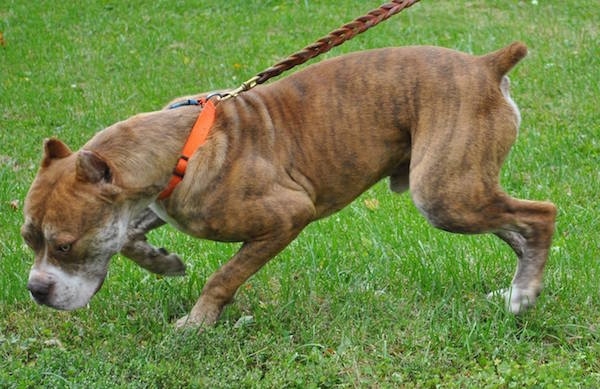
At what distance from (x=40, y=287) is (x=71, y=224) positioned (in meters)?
0.36

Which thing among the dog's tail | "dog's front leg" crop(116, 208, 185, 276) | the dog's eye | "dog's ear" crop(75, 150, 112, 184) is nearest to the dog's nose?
the dog's eye

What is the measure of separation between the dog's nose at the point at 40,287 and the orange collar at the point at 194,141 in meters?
0.69

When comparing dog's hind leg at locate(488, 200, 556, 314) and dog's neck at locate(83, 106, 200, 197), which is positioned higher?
dog's neck at locate(83, 106, 200, 197)

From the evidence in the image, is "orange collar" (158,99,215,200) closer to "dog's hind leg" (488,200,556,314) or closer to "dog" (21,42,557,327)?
"dog" (21,42,557,327)

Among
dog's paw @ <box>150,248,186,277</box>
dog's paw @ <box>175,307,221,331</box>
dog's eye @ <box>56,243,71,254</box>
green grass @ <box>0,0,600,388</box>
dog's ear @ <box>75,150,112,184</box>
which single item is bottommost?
green grass @ <box>0,0,600,388</box>

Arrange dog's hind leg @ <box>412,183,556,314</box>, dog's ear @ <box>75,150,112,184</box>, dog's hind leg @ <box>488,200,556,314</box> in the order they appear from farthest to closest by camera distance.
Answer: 1. dog's hind leg @ <box>488,200,556,314</box>
2. dog's hind leg @ <box>412,183,556,314</box>
3. dog's ear @ <box>75,150,112,184</box>

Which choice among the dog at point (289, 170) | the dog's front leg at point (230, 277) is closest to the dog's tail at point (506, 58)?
the dog at point (289, 170)

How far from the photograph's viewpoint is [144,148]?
4727 mm

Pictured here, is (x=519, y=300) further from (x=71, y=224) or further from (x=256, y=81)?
(x=71, y=224)

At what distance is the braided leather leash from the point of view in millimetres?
5145

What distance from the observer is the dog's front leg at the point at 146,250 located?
527cm

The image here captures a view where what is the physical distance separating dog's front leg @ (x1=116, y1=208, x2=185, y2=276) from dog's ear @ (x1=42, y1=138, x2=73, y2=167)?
630 mm

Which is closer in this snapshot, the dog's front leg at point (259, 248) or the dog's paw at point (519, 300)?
the dog's front leg at point (259, 248)

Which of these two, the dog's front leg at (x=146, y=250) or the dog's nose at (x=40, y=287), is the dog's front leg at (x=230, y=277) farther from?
the dog's nose at (x=40, y=287)
